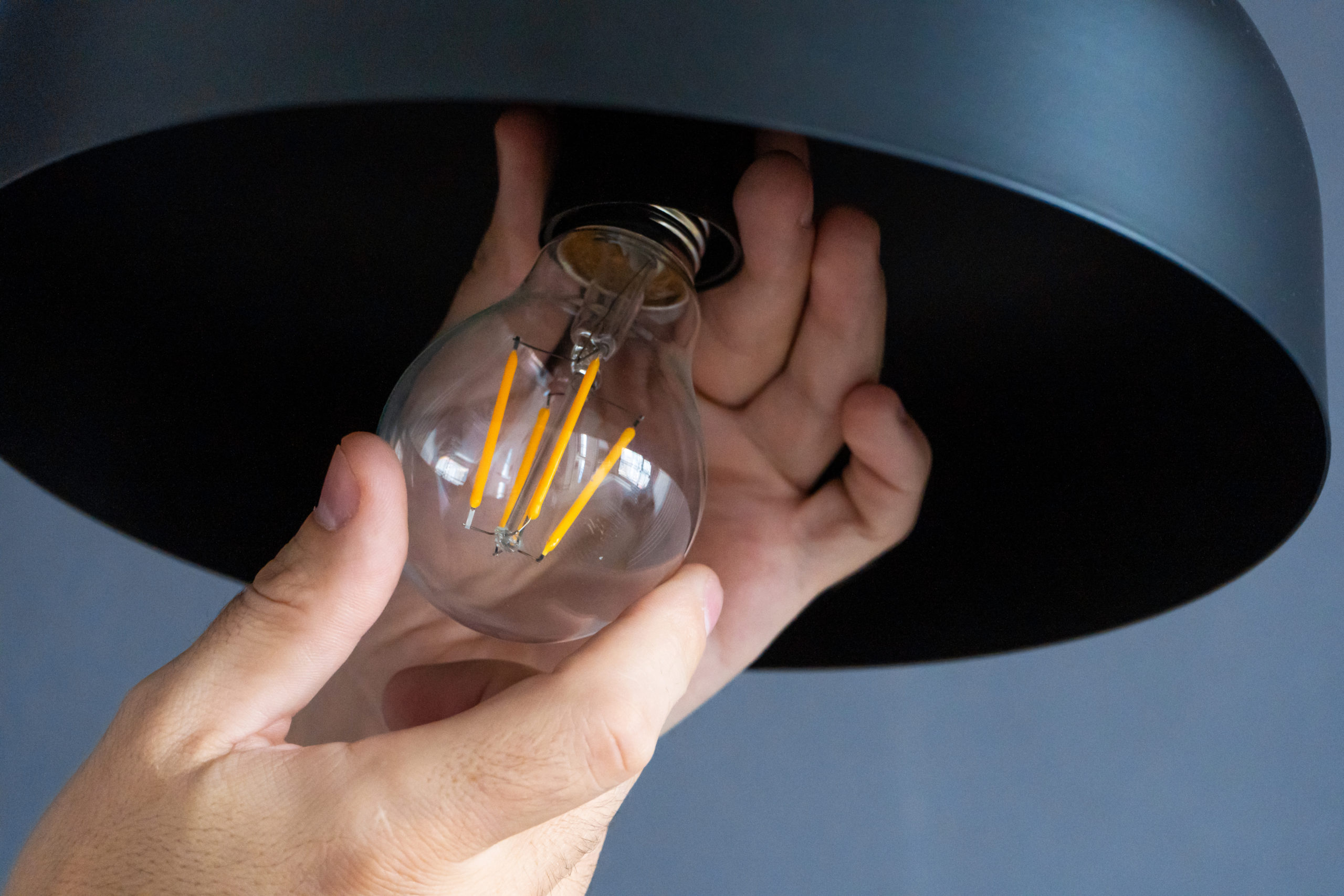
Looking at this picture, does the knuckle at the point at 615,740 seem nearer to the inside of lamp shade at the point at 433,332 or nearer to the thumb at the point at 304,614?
the thumb at the point at 304,614

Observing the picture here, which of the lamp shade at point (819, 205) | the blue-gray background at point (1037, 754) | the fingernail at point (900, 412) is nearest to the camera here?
the lamp shade at point (819, 205)

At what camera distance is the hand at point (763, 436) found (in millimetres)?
475

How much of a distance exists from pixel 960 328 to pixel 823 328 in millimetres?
96

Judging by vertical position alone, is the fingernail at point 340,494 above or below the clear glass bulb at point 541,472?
below

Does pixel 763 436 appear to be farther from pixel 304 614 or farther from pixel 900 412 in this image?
pixel 304 614

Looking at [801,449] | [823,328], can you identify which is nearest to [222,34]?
[823,328]

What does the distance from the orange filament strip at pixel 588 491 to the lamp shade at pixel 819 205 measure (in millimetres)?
107

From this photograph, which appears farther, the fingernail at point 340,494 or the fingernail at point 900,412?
the fingernail at point 900,412

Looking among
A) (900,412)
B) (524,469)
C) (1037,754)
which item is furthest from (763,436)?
(1037,754)

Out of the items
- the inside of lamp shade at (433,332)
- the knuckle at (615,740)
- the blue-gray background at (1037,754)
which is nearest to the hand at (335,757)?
the knuckle at (615,740)

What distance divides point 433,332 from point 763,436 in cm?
23

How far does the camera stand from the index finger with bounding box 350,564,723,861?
389 millimetres

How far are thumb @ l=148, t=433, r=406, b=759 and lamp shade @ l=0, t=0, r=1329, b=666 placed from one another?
5.0 inches

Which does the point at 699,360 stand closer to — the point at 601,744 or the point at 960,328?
the point at 960,328
